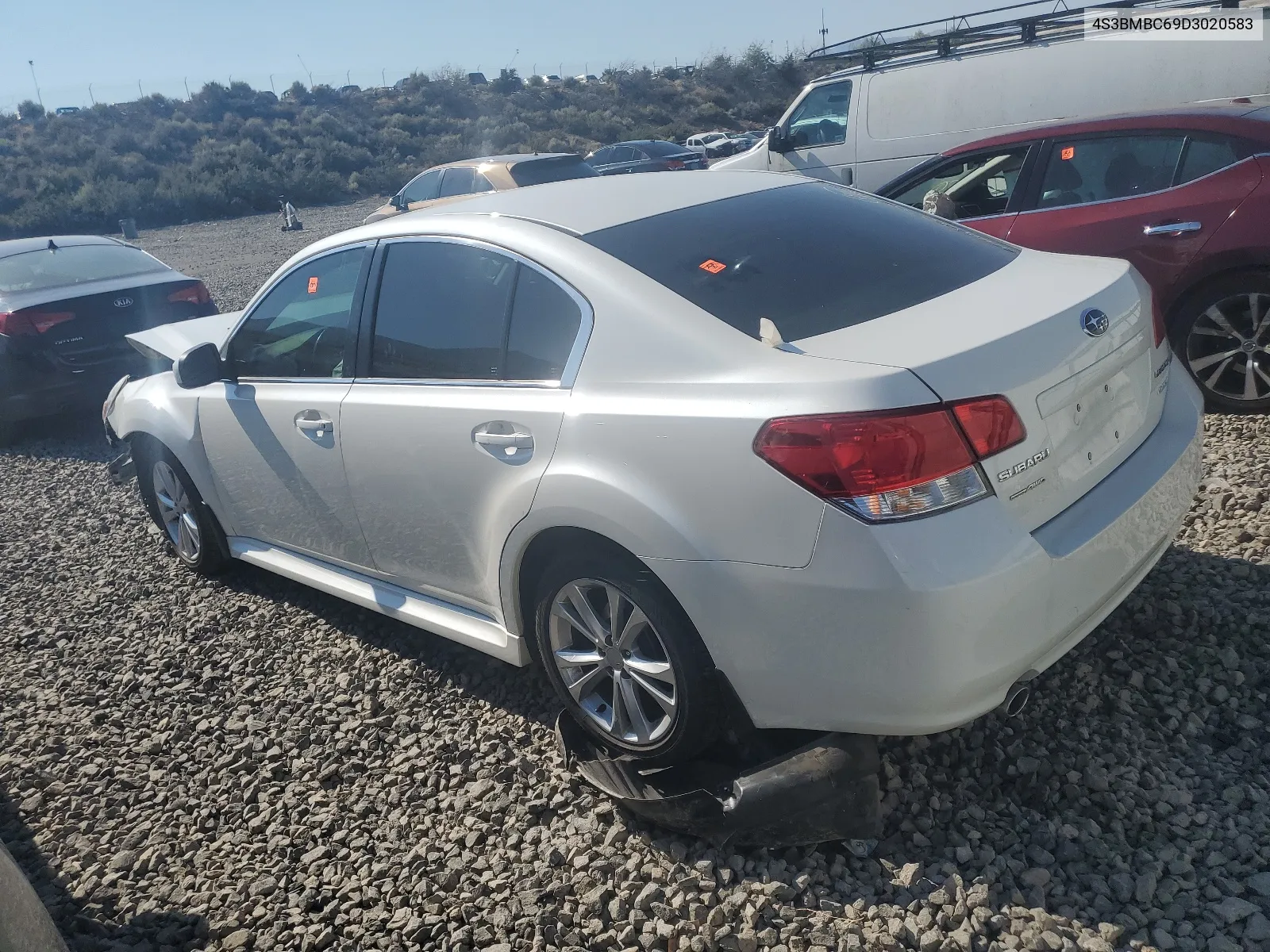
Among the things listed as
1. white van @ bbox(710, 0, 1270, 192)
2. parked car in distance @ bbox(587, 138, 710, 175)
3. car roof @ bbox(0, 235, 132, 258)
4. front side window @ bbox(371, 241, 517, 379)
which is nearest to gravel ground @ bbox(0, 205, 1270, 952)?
front side window @ bbox(371, 241, 517, 379)

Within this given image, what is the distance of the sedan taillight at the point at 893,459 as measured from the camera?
93.4 inches

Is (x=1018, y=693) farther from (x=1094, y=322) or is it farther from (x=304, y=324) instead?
(x=304, y=324)

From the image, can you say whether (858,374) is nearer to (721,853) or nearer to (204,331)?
(721,853)

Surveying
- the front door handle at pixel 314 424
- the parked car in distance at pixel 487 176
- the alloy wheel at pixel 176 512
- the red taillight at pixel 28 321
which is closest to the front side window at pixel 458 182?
the parked car in distance at pixel 487 176

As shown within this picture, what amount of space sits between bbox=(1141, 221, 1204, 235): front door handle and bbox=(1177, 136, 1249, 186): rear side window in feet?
0.89

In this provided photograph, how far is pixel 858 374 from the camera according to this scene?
244 centimetres

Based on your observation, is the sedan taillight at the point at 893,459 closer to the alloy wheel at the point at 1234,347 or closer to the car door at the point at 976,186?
the alloy wheel at the point at 1234,347

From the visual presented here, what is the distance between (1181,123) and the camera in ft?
17.8

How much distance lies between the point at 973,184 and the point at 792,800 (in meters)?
4.79

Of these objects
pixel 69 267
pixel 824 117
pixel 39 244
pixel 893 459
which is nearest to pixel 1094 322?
pixel 893 459

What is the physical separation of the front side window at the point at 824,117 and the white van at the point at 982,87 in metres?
0.01

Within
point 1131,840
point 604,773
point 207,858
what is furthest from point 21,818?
point 1131,840

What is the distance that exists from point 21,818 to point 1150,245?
5574mm

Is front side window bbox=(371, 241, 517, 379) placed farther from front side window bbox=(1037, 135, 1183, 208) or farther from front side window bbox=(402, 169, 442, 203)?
front side window bbox=(402, 169, 442, 203)
